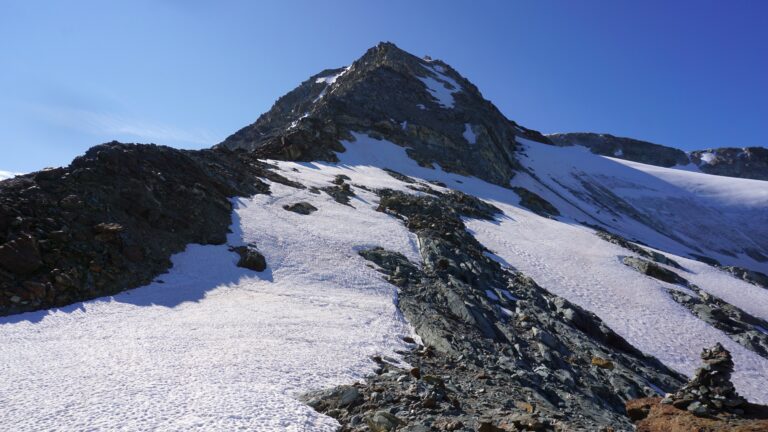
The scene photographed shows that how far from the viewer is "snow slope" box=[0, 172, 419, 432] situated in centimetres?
751

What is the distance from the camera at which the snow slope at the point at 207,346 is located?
7512 mm

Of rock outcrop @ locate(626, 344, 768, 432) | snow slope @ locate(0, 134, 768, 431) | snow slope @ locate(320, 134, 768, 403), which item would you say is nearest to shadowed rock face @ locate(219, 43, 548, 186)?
snow slope @ locate(320, 134, 768, 403)

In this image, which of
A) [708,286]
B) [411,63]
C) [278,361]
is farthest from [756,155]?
[278,361]

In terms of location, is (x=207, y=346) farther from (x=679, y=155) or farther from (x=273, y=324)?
(x=679, y=155)

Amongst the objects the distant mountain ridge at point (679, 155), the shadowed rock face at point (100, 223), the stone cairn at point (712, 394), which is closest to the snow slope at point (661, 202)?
the distant mountain ridge at point (679, 155)

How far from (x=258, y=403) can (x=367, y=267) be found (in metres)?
12.9

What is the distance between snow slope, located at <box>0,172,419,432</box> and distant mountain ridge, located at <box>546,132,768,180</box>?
13532cm

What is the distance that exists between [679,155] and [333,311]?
16093 cm

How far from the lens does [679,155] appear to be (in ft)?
460

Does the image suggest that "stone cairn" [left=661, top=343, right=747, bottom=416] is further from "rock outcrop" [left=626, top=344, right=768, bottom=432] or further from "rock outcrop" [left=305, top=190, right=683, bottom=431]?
"rock outcrop" [left=305, top=190, right=683, bottom=431]

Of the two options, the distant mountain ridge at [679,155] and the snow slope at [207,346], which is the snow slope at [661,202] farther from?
the snow slope at [207,346]

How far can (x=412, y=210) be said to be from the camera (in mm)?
33062

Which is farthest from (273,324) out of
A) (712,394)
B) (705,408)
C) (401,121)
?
(401,121)

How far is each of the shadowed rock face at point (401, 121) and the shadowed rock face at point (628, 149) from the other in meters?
62.7
